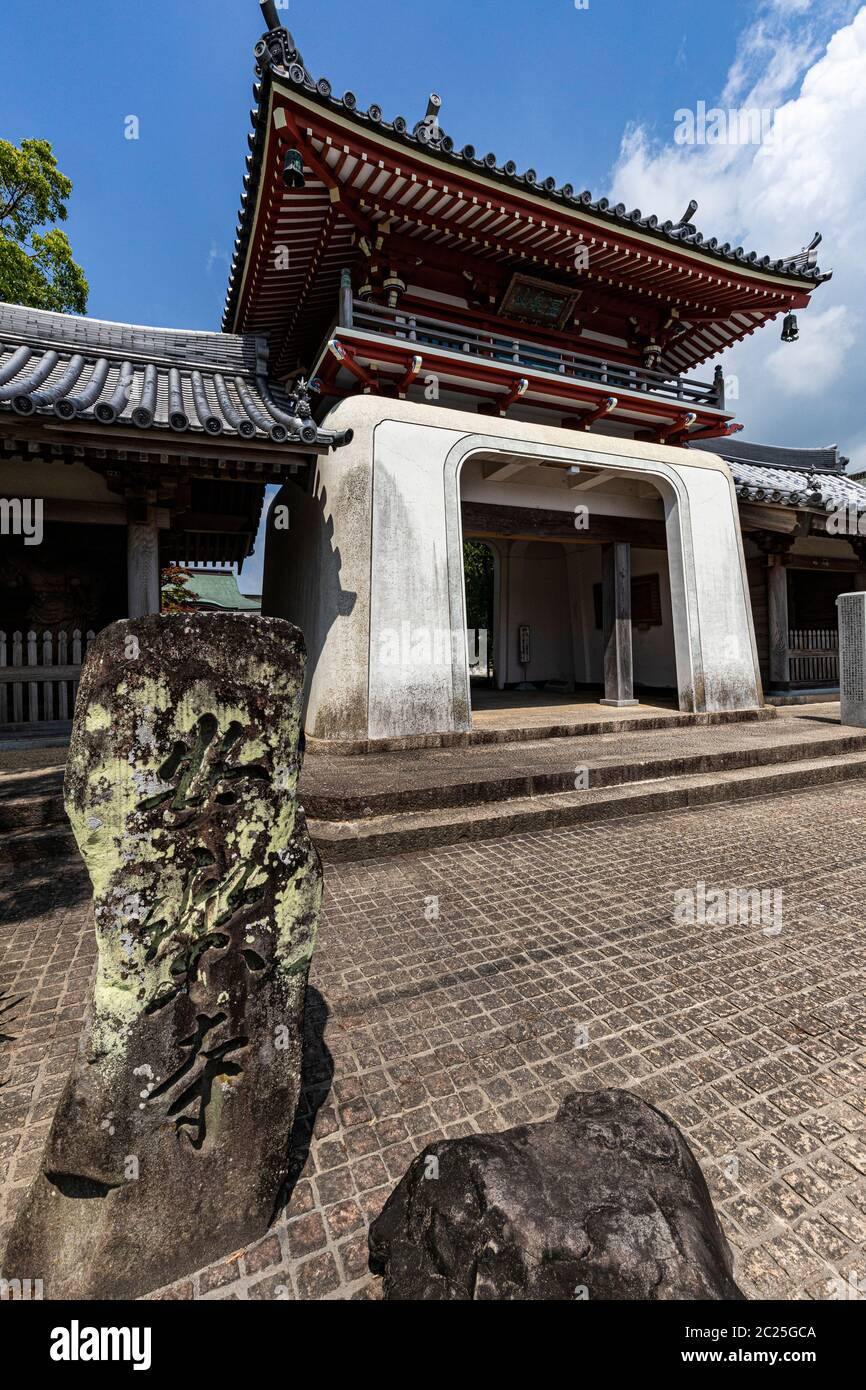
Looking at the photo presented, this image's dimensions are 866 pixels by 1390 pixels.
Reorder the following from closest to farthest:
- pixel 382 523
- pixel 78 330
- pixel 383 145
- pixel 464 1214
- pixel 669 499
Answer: pixel 464 1214 → pixel 383 145 → pixel 382 523 → pixel 78 330 → pixel 669 499

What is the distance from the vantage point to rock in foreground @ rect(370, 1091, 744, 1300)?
140cm

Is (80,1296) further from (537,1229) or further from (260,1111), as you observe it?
(537,1229)

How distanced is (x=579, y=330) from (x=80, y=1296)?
12.4 m

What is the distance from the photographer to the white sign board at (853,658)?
8938mm

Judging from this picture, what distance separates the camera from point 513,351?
862cm

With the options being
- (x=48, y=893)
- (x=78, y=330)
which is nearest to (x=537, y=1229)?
(x=48, y=893)

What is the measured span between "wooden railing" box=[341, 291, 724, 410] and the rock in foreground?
8.69m

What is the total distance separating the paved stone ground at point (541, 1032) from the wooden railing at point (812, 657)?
9868 mm

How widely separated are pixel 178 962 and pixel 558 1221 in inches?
48.9

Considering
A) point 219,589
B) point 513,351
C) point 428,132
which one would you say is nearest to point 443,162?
point 428,132

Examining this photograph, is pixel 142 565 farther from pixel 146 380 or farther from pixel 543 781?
pixel 543 781

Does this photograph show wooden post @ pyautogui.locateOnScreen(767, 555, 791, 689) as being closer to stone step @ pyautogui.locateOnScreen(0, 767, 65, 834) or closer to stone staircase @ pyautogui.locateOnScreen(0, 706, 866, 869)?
stone staircase @ pyautogui.locateOnScreen(0, 706, 866, 869)

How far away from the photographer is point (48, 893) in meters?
4.17
